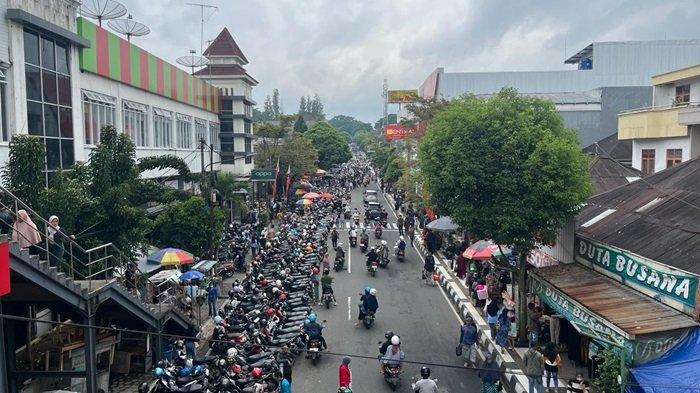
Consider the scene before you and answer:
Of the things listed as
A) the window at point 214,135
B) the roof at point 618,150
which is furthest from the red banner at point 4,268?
the window at point 214,135

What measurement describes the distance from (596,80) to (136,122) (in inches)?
1754

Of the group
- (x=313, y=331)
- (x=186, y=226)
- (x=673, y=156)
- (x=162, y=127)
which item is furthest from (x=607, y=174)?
(x=162, y=127)

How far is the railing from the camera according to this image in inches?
428

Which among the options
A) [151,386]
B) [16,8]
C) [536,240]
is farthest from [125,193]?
[536,240]

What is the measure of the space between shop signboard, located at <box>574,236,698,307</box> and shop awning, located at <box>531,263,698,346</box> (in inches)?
10.5

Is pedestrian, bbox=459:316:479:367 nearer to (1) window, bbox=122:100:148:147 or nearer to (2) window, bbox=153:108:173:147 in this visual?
(1) window, bbox=122:100:148:147

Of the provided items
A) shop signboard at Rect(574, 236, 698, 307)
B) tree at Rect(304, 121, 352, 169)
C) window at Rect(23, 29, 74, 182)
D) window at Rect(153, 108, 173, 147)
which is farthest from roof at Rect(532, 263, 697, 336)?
tree at Rect(304, 121, 352, 169)

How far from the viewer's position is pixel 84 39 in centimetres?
1933

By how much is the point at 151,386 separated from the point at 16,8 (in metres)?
10.6

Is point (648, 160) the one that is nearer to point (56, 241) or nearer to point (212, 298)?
point (212, 298)


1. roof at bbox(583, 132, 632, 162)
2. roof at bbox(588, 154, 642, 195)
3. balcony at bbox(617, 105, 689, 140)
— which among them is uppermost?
balcony at bbox(617, 105, 689, 140)

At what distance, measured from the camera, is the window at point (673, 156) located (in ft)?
70.4

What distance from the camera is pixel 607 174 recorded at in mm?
22297

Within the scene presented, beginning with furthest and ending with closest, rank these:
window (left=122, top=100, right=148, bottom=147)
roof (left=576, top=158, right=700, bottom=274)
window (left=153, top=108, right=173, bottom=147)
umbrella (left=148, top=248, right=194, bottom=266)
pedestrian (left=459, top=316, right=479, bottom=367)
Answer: window (left=153, top=108, right=173, bottom=147), window (left=122, top=100, right=148, bottom=147), umbrella (left=148, top=248, right=194, bottom=266), pedestrian (left=459, top=316, right=479, bottom=367), roof (left=576, top=158, right=700, bottom=274)
